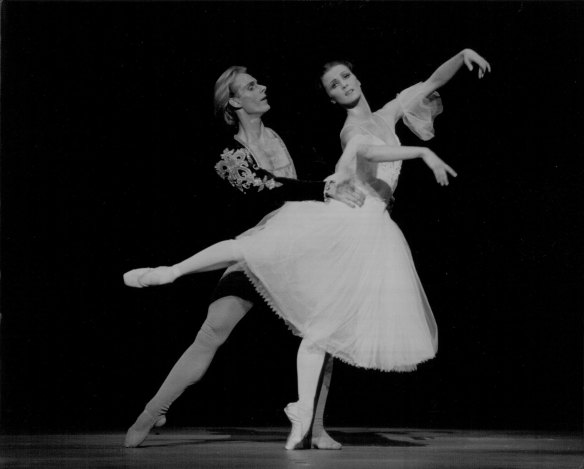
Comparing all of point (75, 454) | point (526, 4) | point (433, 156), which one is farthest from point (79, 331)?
point (526, 4)

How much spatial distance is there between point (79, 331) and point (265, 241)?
4.35ft

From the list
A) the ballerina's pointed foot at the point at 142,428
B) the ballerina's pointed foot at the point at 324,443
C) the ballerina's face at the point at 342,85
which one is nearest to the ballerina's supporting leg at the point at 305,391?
the ballerina's pointed foot at the point at 324,443

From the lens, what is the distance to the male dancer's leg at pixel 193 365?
13.6 feet

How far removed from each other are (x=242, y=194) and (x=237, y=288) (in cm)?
50

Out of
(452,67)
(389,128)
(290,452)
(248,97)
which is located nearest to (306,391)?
(290,452)

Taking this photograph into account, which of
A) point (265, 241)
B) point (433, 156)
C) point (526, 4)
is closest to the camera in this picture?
point (433, 156)

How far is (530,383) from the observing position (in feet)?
16.2

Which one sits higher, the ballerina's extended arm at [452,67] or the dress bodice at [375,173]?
the ballerina's extended arm at [452,67]

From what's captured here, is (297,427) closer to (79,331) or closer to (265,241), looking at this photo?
(265,241)

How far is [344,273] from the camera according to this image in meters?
4.08

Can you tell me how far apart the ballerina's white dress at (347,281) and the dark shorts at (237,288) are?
144mm

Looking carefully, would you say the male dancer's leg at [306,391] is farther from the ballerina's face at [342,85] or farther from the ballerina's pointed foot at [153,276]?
the ballerina's face at [342,85]

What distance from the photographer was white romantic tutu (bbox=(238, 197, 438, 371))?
400 centimetres

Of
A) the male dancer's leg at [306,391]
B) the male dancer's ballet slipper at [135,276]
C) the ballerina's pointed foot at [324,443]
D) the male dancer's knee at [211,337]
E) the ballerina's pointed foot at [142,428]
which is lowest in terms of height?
the ballerina's pointed foot at [324,443]
